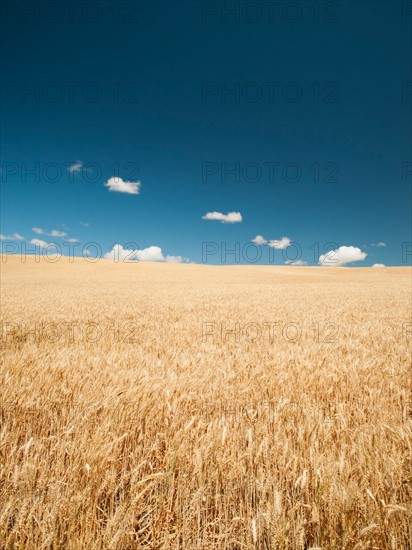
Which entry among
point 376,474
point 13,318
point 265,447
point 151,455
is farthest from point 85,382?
point 13,318

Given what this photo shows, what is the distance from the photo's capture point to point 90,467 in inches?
77.4

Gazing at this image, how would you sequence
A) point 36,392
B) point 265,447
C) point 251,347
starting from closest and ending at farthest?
point 265,447 < point 36,392 < point 251,347

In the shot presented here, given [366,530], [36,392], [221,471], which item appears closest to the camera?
[366,530]

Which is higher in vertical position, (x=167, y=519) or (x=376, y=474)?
(x=376, y=474)

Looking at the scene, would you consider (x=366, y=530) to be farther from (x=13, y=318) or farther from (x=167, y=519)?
(x=13, y=318)

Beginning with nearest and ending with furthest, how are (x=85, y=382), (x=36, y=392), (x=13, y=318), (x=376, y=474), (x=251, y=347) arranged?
(x=376, y=474) → (x=36, y=392) → (x=85, y=382) → (x=251, y=347) → (x=13, y=318)

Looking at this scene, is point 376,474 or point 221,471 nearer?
point 376,474

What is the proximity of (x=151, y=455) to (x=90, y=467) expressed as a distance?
56cm

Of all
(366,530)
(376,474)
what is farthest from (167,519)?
(376,474)

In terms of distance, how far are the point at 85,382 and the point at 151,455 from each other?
1.70m

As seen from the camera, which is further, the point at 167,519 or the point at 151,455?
the point at 151,455

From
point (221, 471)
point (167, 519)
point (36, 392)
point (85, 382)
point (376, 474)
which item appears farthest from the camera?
point (85, 382)

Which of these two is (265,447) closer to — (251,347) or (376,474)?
(376,474)

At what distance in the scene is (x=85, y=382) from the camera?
11.9ft
